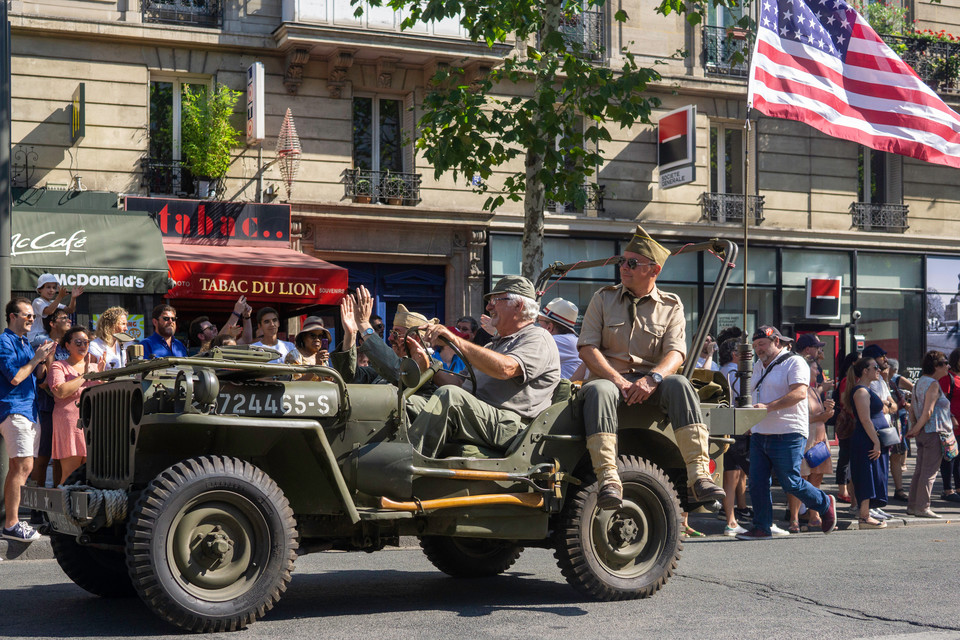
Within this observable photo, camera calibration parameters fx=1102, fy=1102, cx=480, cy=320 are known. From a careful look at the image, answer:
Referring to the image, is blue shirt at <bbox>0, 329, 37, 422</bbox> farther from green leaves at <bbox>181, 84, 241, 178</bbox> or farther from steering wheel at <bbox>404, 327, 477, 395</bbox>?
green leaves at <bbox>181, 84, 241, 178</bbox>

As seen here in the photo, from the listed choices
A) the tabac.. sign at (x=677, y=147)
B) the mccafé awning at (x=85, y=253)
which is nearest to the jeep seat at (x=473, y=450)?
the mccafé awning at (x=85, y=253)

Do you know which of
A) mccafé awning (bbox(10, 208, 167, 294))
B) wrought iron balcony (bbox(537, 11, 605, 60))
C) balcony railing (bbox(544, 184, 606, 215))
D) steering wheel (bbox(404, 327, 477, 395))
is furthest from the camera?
wrought iron balcony (bbox(537, 11, 605, 60))

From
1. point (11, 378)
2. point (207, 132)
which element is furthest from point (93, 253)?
point (11, 378)

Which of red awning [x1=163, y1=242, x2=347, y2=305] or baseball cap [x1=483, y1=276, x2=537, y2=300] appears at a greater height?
red awning [x1=163, y1=242, x2=347, y2=305]

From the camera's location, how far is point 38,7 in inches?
681

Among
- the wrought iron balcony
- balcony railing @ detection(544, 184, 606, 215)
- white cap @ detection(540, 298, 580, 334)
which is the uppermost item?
Answer: the wrought iron balcony

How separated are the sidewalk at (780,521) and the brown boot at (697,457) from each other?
164 inches

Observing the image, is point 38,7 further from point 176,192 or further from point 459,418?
point 459,418

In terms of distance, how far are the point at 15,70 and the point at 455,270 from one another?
791 cm

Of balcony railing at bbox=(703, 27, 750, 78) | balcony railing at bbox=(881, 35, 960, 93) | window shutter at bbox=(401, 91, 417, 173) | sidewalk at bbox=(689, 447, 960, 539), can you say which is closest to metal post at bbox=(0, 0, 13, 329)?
sidewalk at bbox=(689, 447, 960, 539)

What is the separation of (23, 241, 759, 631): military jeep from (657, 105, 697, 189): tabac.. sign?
560 inches

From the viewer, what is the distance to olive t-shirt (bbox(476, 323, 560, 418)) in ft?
21.0

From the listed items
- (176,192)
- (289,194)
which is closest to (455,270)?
(289,194)

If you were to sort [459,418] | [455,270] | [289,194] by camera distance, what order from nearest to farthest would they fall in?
[459,418]
[289,194]
[455,270]
